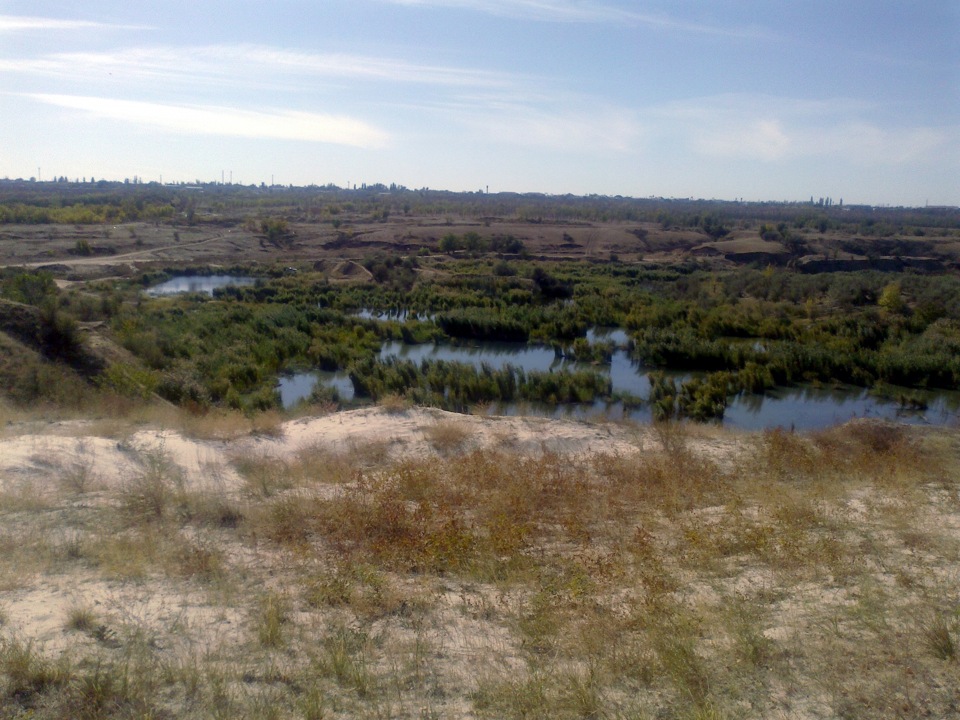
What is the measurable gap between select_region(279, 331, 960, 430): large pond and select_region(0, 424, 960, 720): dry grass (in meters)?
8.00

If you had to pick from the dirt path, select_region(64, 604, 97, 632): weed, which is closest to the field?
select_region(64, 604, 97, 632): weed

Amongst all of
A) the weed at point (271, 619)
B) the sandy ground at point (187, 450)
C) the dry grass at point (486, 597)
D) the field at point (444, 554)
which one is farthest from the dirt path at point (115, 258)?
the weed at point (271, 619)

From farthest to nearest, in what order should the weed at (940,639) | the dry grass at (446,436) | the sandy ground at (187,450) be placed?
1. the dry grass at (446,436)
2. the sandy ground at (187,450)
3. the weed at (940,639)

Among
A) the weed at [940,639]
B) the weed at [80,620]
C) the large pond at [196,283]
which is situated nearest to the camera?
the weed at [940,639]

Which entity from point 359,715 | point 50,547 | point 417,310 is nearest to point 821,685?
point 359,715

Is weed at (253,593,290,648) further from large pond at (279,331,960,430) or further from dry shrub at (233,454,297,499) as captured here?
large pond at (279,331,960,430)

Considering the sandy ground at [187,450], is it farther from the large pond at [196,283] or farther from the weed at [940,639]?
the large pond at [196,283]

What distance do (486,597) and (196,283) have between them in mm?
40482

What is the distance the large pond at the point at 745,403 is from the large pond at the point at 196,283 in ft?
57.2

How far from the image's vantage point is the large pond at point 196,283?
3706cm

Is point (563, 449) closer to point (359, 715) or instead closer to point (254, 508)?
point (254, 508)

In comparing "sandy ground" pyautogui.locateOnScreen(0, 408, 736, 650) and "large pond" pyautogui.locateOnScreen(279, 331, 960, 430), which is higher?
"sandy ground" pyautogui.locateOnScreen(0, 408, 736, 650)

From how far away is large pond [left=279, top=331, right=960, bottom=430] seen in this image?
1758 cm

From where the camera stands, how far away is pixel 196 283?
4166 cm
